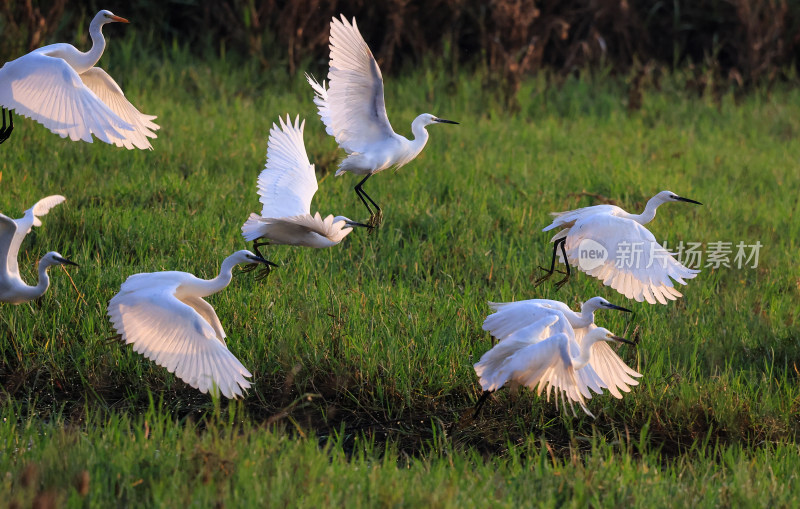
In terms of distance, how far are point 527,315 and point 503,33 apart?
6.67m

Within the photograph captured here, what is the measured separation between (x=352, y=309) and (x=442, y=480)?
1597 millimetres

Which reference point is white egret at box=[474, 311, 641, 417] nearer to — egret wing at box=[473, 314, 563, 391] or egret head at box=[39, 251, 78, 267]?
egret wing at box=[473, 314, 563, 391]

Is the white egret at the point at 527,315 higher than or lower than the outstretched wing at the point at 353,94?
Answer: lower

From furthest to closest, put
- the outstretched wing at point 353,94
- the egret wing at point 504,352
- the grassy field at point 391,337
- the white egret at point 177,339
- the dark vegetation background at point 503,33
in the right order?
1. the dark vegetation background at point 503,33
2. the outstretched wing at point 353,94
3. the egret wing at point 504,352
4. the white egret at point 177,339
5. the grassy field at point 391,337

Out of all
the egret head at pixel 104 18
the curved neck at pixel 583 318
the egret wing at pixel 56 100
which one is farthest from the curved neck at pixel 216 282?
the egret head at pixel 104 18

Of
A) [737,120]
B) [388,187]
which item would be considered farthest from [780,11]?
[388,187]

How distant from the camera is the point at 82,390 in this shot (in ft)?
14.5

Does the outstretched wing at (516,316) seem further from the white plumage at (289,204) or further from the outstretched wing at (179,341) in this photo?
the outstretched wing at (179,341)

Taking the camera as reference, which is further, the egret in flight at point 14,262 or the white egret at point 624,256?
the white egret at point 624,256

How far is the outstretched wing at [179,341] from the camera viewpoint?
362 centimetres

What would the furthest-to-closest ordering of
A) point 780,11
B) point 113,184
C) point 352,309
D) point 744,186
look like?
point 780,11
point 744,186
point 113,184
point 352,309

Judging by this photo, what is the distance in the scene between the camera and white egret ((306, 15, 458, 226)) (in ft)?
15.3

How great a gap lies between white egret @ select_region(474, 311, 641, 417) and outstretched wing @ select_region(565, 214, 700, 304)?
0.30 metres

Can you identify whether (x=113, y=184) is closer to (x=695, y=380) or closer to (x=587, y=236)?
(x=587, y=236)
